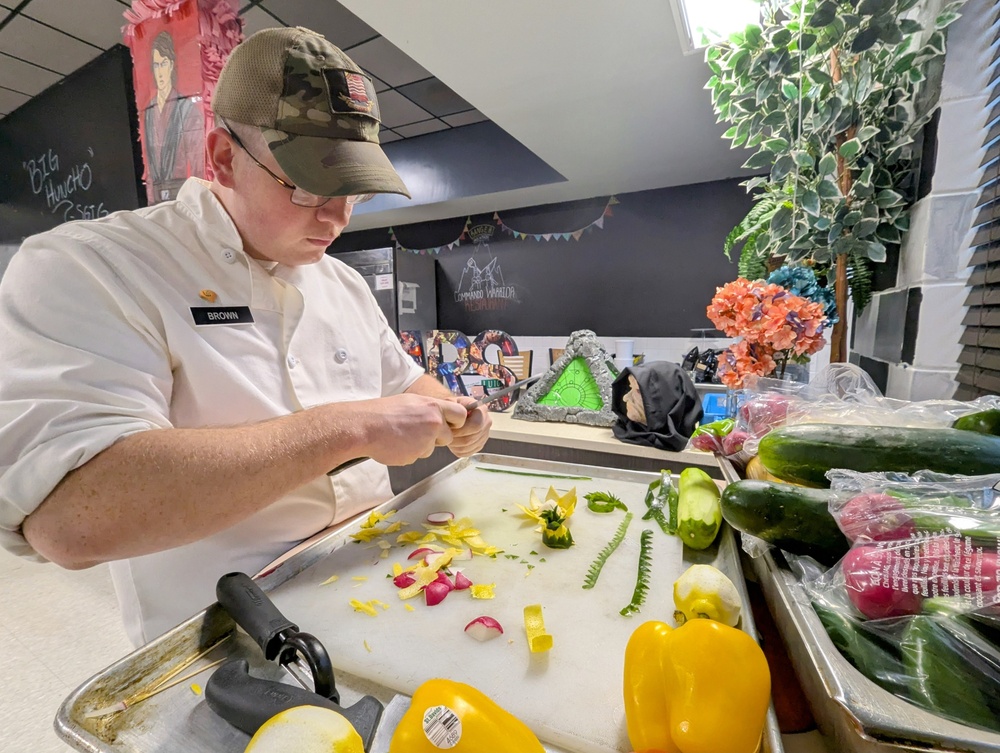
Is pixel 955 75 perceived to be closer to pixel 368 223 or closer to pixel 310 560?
pixel 310 560

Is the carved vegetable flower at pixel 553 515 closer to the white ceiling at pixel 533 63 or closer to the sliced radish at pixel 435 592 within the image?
the sliced radish at pixel 435 592

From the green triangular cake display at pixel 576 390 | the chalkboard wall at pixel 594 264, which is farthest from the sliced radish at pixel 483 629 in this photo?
the chalkboard wall at pixel 594 264

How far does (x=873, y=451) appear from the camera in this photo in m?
0.62

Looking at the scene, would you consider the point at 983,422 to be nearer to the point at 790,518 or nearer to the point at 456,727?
the point at 790,518

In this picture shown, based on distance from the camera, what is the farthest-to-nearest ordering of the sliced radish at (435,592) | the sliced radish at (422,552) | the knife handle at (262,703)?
the sliced radish at (422,552) → the sliced radish at (435,592) → the knife handle at (262,703)

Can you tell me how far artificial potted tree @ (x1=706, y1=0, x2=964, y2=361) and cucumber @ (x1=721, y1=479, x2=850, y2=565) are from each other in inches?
38.4

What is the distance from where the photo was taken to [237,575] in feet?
2.02

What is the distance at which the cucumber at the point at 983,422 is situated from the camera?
2.19 ft

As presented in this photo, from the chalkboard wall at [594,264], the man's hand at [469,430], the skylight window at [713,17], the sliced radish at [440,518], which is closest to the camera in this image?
the sliced radish at [440,518]

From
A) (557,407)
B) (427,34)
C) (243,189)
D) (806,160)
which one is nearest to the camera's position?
(243,189)

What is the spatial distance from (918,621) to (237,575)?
744 mm

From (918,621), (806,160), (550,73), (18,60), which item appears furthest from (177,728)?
(18,60)

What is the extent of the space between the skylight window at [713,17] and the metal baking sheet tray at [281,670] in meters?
1.39

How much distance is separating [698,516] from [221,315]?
3.00ft
